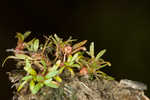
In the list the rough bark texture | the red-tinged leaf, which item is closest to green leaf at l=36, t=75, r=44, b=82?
the rough bark texture

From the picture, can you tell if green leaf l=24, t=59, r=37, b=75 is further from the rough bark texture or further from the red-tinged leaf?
the red-tinged leaf

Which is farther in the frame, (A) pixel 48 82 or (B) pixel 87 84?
(B) pixel 87 84

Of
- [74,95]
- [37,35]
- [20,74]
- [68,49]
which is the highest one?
[37,35]

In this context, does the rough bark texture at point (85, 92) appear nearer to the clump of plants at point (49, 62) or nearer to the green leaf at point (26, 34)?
the clump of plants at point (49, 62)

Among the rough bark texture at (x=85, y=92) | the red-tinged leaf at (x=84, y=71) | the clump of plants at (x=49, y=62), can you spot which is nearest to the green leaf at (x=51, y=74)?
the clump of plants at (x=49, y=62)

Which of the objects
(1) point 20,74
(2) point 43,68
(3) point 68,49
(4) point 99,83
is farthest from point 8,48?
(4) point 99,83

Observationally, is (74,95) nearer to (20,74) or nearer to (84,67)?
(84,67)

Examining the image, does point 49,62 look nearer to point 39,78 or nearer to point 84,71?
point 39,78
